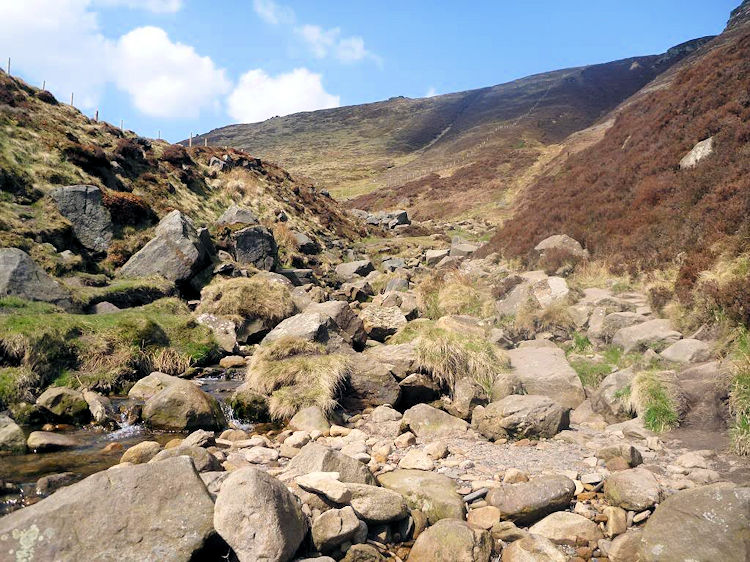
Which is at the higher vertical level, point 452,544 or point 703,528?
point 452,544

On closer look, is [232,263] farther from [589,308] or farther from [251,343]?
[589,308]

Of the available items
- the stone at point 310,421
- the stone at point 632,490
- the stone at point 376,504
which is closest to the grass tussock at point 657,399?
the stone at point 632,490

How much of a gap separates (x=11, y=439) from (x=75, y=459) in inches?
46.3

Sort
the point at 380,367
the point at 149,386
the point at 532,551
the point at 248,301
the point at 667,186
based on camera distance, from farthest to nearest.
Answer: the point at 667,186, the point at 248,301, the point at 380,367, the point at 149,386, the point at 532,551

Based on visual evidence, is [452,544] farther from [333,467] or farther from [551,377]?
[551,377]

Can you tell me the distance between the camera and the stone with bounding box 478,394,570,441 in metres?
9.59

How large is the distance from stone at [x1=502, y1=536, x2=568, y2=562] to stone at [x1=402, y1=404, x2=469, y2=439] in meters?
4.32

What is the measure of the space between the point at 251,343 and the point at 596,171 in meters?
21.6

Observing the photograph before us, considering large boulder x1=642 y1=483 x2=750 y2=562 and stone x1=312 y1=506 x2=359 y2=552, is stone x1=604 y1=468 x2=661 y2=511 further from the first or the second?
stone x1=312 y1=506 x2=359 y2=552

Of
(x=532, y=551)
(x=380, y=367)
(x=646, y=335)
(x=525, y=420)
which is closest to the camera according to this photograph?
(x=532, y=551)

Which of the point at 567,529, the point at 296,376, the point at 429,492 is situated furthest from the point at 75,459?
the point at 567,529

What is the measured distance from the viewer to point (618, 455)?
7.98m

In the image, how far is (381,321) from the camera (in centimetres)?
1770

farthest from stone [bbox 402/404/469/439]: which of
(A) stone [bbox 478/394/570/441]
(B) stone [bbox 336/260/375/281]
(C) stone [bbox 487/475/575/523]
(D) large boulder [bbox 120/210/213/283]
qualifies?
(B) stone [bbox 336/260/375/281]
